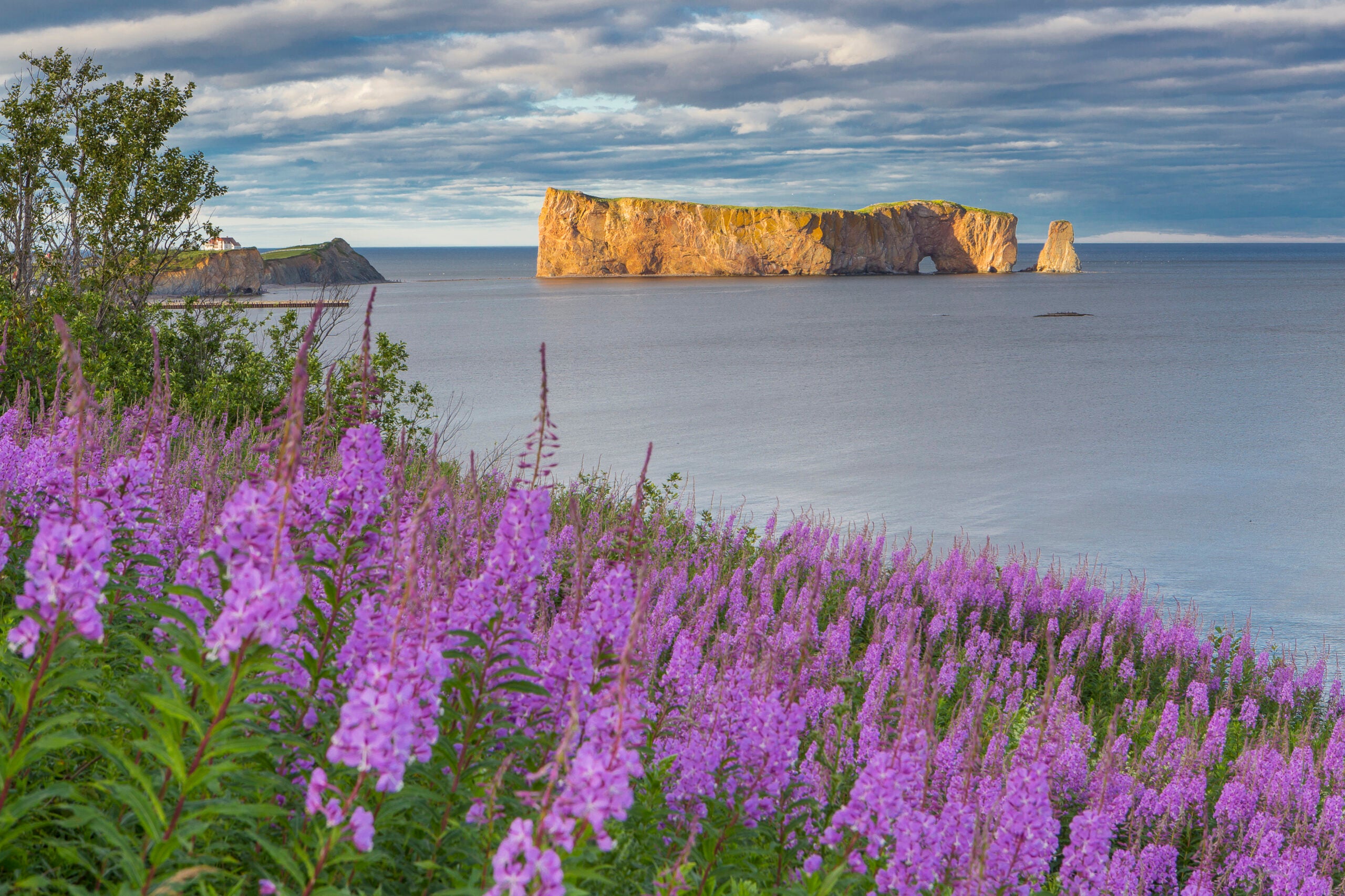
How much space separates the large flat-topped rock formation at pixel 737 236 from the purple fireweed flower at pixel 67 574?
17821 cm

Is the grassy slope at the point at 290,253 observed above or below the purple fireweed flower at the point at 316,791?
above

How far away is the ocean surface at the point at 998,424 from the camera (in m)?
19.7

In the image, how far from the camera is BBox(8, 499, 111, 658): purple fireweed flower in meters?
2.35

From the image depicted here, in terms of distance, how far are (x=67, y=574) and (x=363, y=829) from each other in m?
0.92

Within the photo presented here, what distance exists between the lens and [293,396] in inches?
102

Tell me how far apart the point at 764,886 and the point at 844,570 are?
8.89 m

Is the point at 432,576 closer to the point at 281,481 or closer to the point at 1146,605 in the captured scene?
the point at 281,481

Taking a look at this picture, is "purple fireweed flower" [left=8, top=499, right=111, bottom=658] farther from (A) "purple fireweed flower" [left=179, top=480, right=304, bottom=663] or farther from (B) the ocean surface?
(B) the ocean surface

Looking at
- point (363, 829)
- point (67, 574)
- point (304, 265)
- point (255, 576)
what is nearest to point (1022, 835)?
point (363, 829)

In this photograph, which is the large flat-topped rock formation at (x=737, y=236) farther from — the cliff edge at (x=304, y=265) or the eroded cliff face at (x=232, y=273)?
the eroded cliff face at (x=232, y=273)

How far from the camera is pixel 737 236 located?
180 metres

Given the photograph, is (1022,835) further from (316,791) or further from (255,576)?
(255,576)

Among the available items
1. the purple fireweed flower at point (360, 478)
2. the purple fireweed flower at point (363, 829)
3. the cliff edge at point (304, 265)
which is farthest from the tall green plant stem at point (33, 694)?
the cliff edge at point (304, 265)

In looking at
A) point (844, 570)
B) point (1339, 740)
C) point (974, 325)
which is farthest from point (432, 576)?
point (974, 325)
